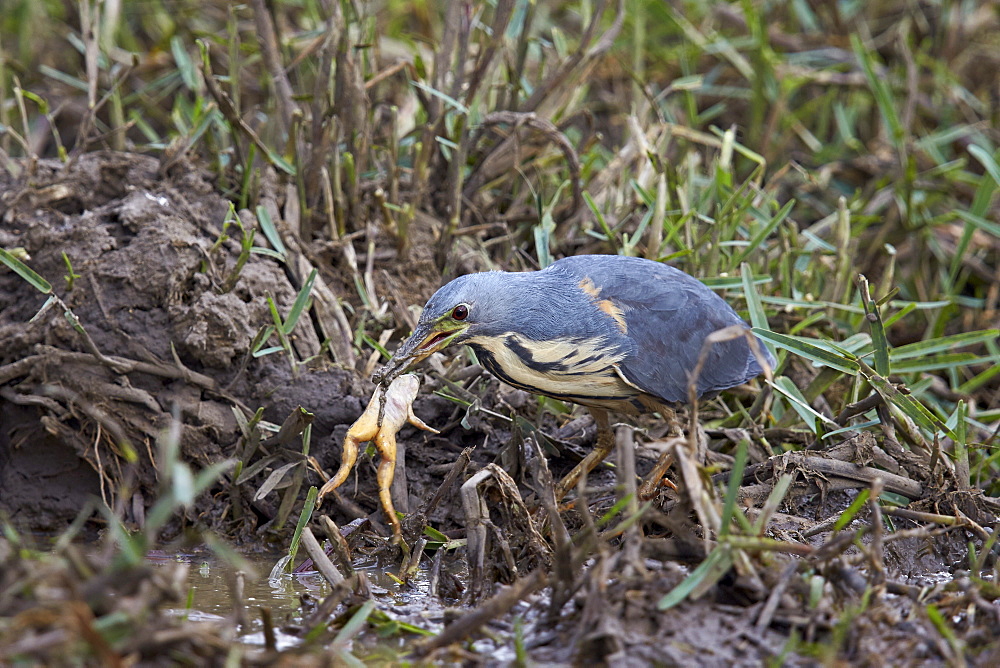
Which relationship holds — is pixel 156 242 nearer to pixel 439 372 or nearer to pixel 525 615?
pixel 439 372

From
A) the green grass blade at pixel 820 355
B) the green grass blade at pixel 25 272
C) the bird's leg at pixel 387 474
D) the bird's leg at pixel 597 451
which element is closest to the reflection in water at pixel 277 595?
the bird's leg at pixel 387 474

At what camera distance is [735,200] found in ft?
16.8

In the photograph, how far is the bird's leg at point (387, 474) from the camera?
3.67 meters

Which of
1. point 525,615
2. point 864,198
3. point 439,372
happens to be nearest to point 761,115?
point 864,198

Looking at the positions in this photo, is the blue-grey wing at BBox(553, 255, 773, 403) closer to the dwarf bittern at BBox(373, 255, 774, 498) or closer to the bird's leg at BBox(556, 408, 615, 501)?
the dwarf bittern at BBox(373, 255, 774, 498)

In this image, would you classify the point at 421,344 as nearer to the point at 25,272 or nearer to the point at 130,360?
the point at 130,360

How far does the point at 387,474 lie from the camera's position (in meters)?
3.75

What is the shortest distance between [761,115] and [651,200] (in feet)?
6.53

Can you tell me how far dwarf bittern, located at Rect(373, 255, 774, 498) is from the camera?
3.88m

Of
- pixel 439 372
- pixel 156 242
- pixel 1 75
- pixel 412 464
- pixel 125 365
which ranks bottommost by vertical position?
pixel 412 464

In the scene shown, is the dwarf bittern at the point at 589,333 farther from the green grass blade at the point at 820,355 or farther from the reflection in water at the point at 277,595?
the reflection in water at the point at 277,595

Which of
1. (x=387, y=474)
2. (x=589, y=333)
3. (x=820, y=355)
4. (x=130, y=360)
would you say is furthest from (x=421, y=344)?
(x=820, y=355)

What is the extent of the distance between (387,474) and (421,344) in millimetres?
497

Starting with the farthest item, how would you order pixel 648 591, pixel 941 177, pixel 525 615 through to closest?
pixel 941 177 → pixel 525 615 → pixel 648 591
